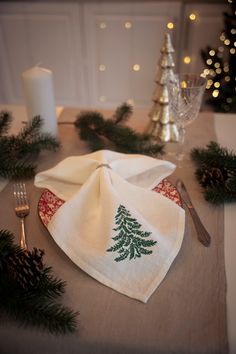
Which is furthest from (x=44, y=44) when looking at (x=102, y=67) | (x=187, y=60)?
(x=187, y=60)

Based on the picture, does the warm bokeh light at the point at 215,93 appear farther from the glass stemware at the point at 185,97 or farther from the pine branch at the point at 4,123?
the pine branch at the point at 4,123

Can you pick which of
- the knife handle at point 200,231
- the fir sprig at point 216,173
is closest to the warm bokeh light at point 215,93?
the fir sprig at point 216,173

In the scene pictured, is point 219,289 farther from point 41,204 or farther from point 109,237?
point 41,204

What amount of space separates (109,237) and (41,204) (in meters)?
0.16

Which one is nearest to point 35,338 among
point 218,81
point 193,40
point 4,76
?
point 218,81

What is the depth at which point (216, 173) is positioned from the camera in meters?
0.64

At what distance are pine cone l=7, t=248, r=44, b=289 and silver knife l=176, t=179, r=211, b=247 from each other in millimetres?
270

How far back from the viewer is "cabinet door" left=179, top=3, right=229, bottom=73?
66.3 inches

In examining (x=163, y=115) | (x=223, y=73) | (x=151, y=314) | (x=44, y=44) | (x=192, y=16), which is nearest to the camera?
(x=151, y=314)

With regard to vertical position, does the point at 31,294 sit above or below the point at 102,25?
below

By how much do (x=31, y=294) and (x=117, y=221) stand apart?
0.54ft

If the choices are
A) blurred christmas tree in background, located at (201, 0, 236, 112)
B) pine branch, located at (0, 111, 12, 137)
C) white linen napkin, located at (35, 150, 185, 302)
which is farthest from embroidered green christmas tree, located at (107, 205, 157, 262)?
blurred christmas tree in background, located at (201, 0, 236, 112)

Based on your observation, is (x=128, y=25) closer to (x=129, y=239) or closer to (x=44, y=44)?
(x=44, y=44)

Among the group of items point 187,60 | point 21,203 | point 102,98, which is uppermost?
point 187,60
